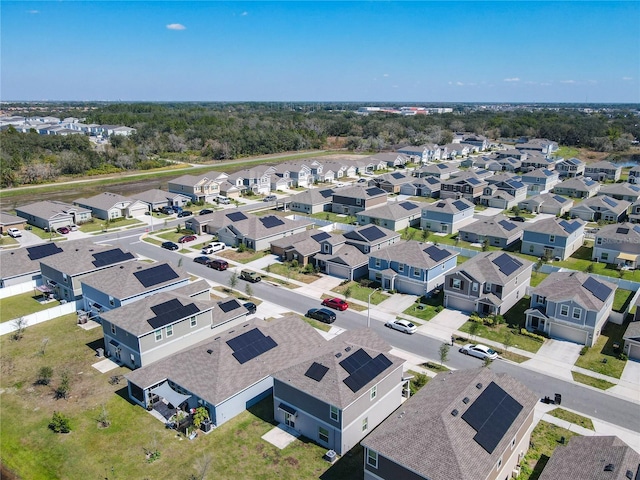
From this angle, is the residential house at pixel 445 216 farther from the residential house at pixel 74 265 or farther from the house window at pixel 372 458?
the house window at pixel 372 458

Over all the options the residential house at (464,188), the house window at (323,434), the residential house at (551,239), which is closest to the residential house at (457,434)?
the house window at (323,434)

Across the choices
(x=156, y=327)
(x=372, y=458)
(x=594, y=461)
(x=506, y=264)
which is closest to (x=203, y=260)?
(x=156, y=327)

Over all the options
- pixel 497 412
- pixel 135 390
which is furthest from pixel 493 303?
pixel 135 390

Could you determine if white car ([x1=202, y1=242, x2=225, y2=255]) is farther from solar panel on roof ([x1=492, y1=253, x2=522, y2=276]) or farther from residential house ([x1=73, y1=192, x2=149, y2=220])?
solar panel on roof ([x1=492, y1=253, x2=522, y2=276])

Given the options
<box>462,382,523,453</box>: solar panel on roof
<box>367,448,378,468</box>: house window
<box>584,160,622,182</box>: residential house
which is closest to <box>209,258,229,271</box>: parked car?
<box>367,448,378,468</box>: house window

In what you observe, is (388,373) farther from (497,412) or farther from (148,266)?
(148,266)

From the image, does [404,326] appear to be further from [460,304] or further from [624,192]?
[624,192]
